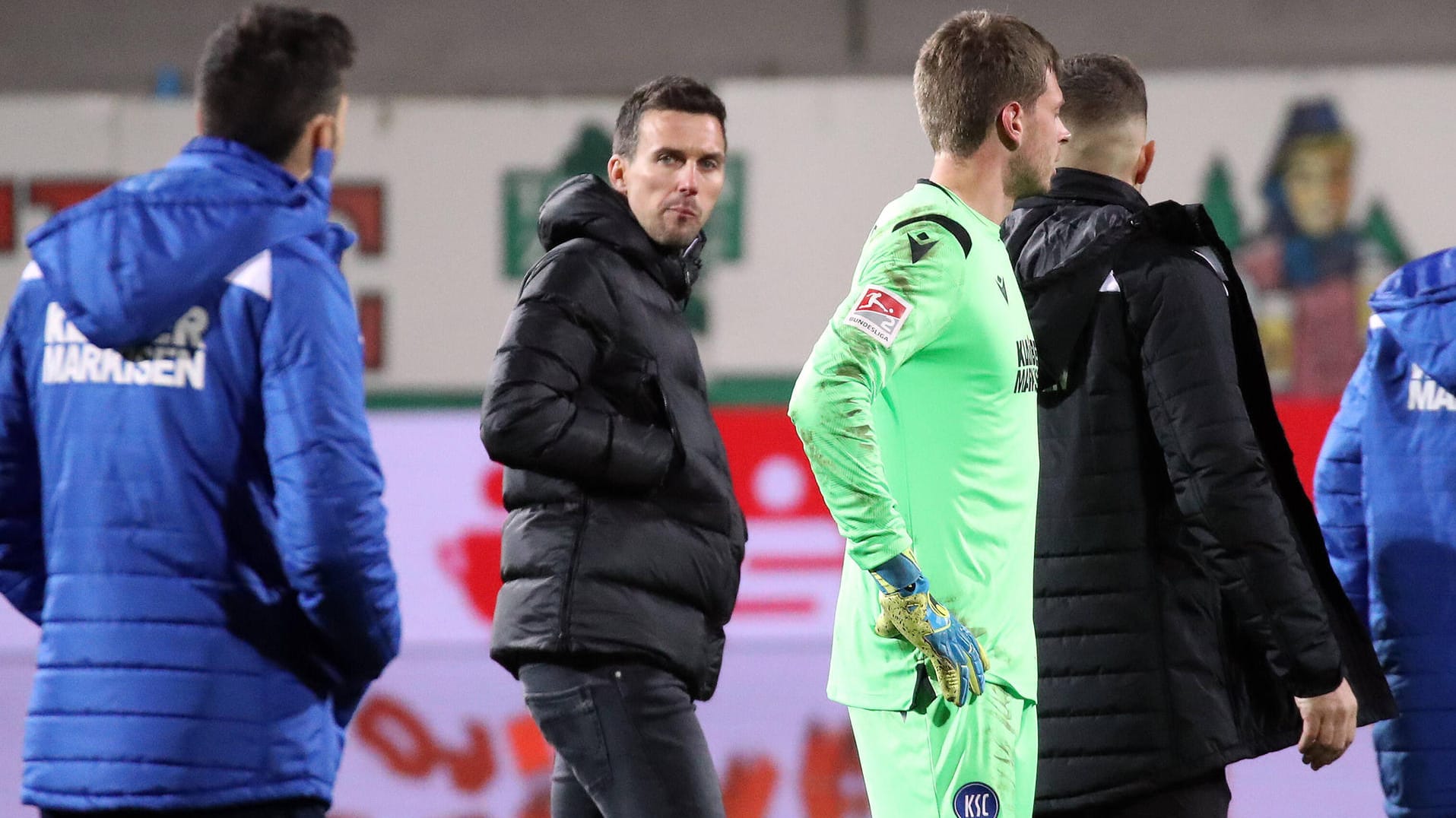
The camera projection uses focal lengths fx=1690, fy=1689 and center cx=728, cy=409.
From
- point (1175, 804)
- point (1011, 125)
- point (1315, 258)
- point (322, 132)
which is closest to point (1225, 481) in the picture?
point (1175, 804)

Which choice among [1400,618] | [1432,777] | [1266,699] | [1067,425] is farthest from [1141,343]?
[1432,777]

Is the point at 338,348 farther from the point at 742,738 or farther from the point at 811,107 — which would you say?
the point at 811,107

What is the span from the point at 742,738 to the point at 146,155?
612cm

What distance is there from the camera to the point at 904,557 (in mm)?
2008

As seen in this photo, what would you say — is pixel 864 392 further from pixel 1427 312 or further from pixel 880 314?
pixel 1427 312

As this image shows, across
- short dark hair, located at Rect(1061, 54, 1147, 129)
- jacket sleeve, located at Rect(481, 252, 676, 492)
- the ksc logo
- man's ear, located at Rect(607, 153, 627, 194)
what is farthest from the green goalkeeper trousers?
man's ear, located at Rect(607, 153, 627, 194)

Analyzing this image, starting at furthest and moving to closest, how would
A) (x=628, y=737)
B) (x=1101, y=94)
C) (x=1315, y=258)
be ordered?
1. (x=1315, y=258)
2. (x=1101, y=94)
3. (x=628, y=737)

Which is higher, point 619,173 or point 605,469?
point 619,173

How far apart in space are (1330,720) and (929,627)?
2.32ft

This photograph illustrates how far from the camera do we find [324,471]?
1946mm

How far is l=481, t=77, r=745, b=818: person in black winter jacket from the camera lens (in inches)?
95.5

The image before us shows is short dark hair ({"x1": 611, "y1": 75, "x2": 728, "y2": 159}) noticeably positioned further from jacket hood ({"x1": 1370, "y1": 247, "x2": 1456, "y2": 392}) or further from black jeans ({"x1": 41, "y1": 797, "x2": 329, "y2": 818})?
black jeans ({"x1": 41, "y1": 797, "x2": 329, "y2": 818})

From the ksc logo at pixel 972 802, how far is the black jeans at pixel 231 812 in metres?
0.79

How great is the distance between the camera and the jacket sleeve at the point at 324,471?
1946 millimetres
